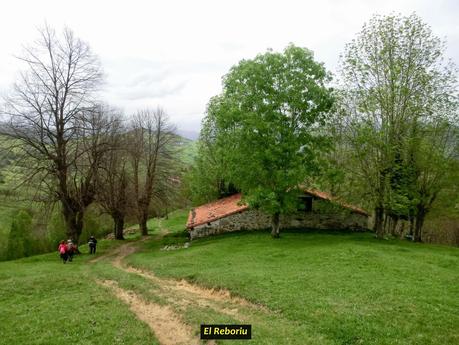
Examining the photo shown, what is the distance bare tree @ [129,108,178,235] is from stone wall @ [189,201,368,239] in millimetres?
8855

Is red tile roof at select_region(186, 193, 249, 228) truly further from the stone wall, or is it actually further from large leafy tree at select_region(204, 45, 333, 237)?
large leafy tree at select_region(204, 45, 333, 237)

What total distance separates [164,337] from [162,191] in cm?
3595

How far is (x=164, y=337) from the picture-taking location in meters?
13.4

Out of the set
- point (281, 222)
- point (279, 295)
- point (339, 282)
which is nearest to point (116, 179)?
point (281, 222)

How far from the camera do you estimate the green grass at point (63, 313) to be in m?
13.3

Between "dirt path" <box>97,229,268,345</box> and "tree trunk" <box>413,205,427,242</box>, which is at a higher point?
"tree trunk" <box>413,205,427,242</box>

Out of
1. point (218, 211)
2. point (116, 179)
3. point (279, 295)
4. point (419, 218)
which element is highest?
point (116, 179)

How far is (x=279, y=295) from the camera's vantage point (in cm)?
1734

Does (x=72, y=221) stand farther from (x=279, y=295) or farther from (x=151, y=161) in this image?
(x=279, y=295)

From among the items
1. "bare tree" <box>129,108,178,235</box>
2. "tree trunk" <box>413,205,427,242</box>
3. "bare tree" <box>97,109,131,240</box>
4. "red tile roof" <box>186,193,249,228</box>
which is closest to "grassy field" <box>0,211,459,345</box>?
"tree trunk" <box>413,205,427,242</box>

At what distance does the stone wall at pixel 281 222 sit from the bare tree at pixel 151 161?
8.86 m

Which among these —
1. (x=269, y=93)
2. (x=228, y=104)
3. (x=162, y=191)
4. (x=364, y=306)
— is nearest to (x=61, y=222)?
(x=162, y=191)

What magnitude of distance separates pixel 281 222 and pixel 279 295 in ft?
82.1

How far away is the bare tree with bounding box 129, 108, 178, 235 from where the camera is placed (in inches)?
1852
